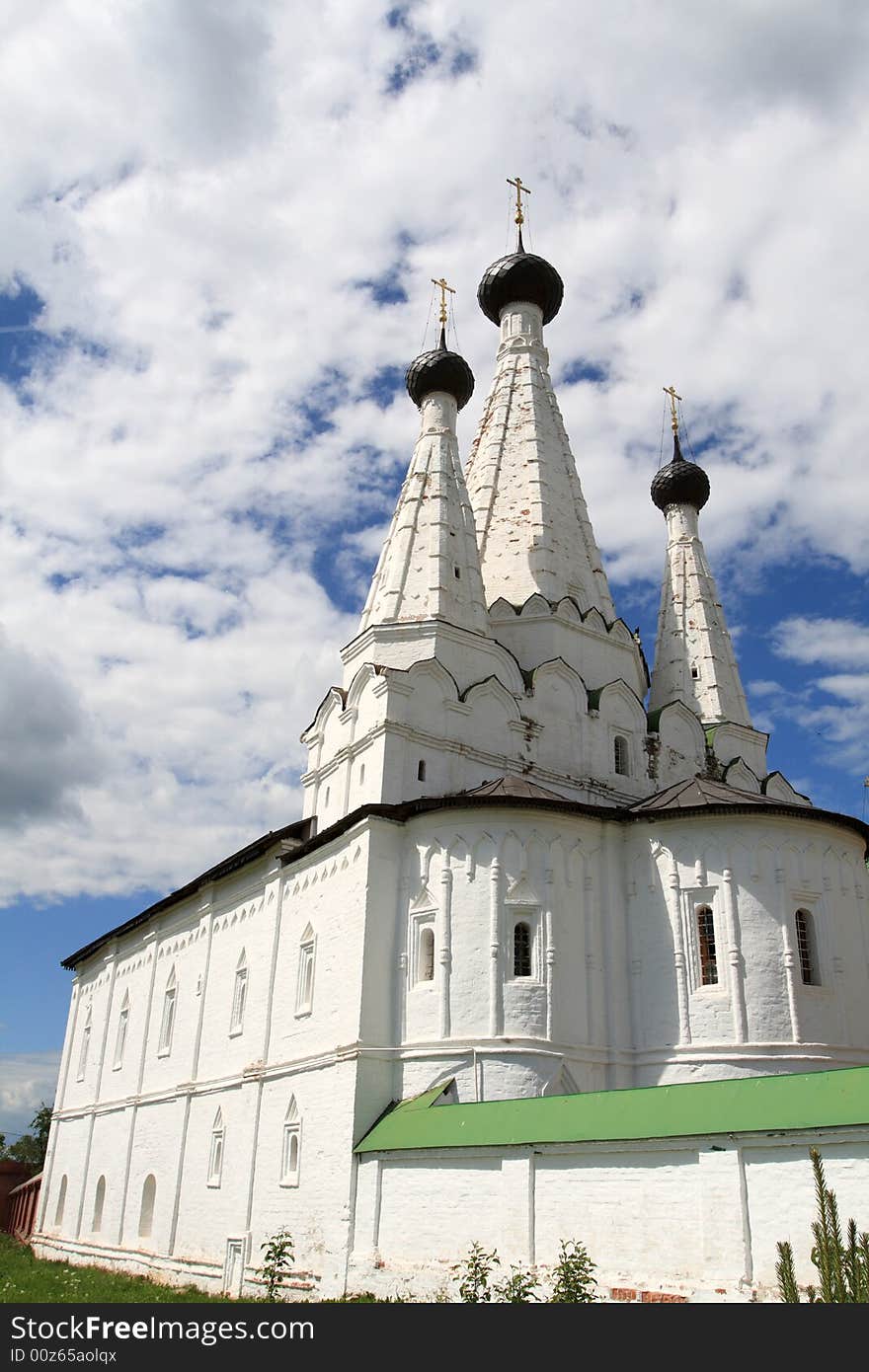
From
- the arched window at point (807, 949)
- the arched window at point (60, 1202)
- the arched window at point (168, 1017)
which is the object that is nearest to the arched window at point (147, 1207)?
the arched window at point (168, 1017)

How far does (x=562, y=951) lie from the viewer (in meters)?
14.1

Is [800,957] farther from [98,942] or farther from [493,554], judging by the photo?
[98,942]

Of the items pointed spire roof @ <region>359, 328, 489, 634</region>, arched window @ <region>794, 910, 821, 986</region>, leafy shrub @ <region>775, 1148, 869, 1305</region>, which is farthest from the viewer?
pointed spire roof @ <region>359, 328, 489, 634</region>

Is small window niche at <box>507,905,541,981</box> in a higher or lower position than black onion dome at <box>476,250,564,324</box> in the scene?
lower

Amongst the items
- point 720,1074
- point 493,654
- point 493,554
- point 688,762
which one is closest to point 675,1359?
point 720,1074

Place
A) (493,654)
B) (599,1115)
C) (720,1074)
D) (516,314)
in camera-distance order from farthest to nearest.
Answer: (516,314) → (493,654) → (720,1074) → (599,1115)

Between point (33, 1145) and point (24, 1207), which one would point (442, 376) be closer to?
point (24, 1207)

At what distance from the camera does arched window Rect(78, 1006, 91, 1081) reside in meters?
25.8

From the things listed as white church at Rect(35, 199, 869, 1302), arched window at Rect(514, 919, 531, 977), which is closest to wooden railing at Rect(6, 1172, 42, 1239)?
white church at Rect(35, 199, 869, 1302)

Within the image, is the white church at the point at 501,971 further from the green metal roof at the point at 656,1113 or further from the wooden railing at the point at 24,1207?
the wooden railing at the point at 24,1207

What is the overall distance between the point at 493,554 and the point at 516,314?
7.05 meters

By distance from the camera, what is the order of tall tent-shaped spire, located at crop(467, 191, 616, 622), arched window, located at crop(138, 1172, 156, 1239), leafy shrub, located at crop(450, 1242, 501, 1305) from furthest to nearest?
tall tent-shaped spire, located at crop(467, 191, 616, 622) < arched window, located at crop(138, 1172, 156, 1239) < leafy shrub, located at crop(450, 1242, 501, 1305)

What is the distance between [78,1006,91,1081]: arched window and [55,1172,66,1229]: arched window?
2.24 meters

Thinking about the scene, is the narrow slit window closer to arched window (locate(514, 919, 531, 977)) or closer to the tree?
arched window (locate(514, 919, 531, 977))
